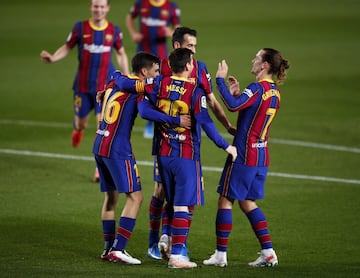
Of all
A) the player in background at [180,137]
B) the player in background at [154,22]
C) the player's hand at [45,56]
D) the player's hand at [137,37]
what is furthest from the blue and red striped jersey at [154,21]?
the player in background at [180,137]

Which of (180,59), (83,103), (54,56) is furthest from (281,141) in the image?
(180,59)

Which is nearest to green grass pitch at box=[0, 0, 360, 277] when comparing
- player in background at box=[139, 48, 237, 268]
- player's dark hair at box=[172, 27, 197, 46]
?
player in background at box=[139, 48, 237, 268]

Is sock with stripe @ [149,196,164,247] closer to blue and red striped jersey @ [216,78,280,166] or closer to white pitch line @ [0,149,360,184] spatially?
blue and red striped jersey @ [216,78,280,166]

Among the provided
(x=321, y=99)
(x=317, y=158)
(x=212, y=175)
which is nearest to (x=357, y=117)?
(x=321, y=99)

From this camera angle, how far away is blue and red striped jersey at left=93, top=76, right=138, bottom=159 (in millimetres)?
9789

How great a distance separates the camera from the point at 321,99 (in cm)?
2069

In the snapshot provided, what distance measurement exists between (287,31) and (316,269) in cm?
2139

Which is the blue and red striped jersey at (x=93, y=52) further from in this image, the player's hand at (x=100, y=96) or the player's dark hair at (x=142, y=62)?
the player's dark hair at (x=142, y=62)

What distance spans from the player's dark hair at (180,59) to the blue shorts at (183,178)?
2.79 feet

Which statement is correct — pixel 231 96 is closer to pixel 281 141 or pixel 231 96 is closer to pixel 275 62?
pixel 275 62

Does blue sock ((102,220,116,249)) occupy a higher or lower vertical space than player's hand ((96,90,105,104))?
lower

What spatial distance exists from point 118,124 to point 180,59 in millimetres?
937

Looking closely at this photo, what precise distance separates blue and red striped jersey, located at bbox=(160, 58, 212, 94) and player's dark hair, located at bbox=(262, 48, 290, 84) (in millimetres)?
591

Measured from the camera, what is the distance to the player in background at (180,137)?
9.44 m
